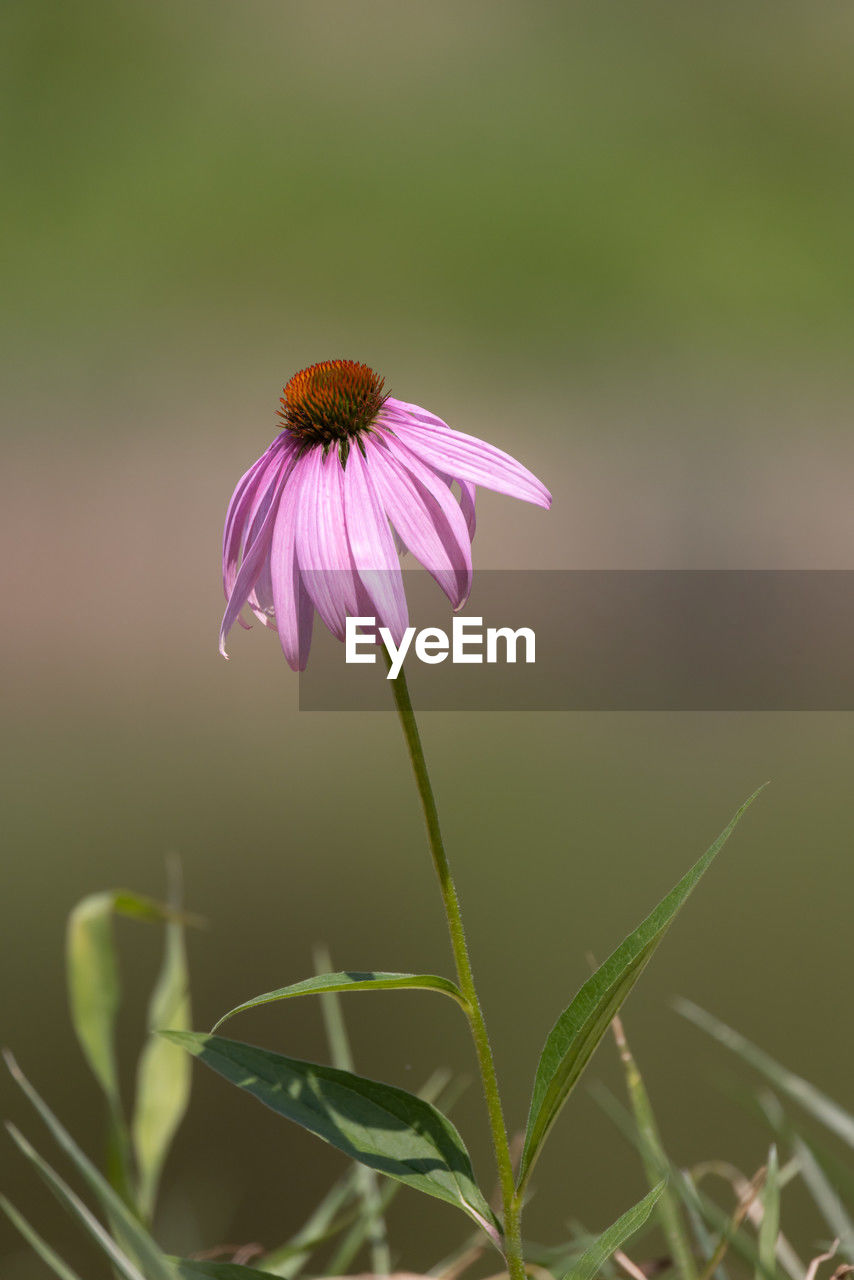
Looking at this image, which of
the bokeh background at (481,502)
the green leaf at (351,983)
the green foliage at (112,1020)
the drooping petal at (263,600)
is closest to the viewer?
the green leaf at (351,983)

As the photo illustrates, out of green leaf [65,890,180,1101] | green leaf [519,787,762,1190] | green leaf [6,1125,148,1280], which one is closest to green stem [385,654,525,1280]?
green leaf [519,787,762,1190]

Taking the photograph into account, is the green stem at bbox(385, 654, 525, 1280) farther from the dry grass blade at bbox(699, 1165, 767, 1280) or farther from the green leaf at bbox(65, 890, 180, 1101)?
the green leaf at bbox(65, 890, 180, 1101)

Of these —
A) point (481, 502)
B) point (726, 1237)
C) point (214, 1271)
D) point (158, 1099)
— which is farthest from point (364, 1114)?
point (481, 502)

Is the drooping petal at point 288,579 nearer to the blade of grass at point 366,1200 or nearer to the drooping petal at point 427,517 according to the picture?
the drooping petal at point 427,517

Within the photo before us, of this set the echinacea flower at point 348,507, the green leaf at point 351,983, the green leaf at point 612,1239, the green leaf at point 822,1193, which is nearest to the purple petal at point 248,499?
the echinacea flower at point 348,507

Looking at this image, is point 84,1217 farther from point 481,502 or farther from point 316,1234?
point 481,502

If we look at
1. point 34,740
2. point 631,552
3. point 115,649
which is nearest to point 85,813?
point 34,740

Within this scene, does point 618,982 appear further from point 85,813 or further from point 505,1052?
point 85,813
